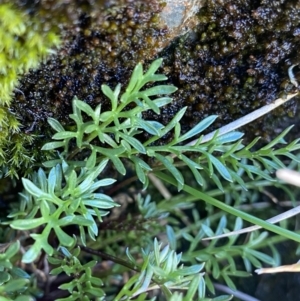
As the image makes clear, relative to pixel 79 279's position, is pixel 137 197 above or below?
below

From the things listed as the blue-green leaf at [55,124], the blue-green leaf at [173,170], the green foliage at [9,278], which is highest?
the blue-green leaf at [55,124]

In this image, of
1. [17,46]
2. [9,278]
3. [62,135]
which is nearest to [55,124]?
[62,135]

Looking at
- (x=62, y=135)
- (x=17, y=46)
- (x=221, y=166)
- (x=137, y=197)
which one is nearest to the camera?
(x=17, y=46)

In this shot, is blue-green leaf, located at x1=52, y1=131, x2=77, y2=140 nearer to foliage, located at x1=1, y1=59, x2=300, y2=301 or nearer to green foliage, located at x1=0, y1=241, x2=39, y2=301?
foliage, located at x1=1, y1=59, x2=300, y2=301

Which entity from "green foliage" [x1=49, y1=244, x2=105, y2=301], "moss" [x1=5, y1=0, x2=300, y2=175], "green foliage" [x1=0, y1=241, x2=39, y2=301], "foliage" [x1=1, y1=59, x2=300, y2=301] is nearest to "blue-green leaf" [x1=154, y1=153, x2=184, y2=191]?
"foliage" [x1=1, y1=59, x2=300, y2=301]

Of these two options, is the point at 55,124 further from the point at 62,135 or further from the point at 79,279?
the point at 79,279

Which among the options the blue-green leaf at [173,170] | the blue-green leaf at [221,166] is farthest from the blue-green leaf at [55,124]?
the blue-green leaf at [221,166]

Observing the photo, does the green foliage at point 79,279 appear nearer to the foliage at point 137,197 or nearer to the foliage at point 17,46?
the foliage at point 137,197

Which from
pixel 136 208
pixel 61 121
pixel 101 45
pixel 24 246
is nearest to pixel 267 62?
pixel 101 45

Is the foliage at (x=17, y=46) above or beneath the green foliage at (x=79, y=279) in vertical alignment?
above
